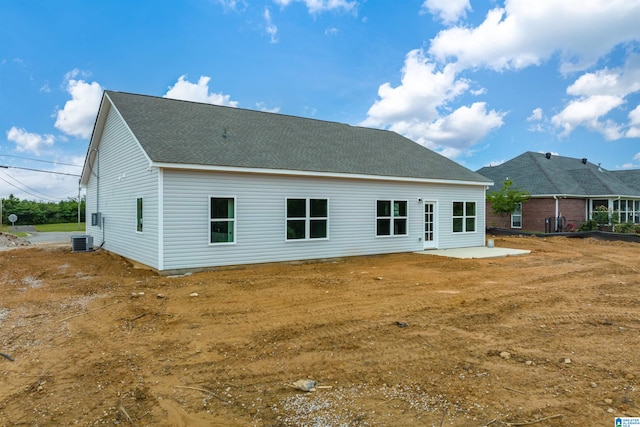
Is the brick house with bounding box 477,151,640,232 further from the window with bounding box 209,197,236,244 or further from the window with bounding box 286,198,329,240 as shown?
the window with bounding box 209,197,236,244

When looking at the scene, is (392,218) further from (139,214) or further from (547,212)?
(547,212)

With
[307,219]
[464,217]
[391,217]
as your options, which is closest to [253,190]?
[307,219]

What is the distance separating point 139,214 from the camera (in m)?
11.8

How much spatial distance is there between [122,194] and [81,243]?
363 centimetres

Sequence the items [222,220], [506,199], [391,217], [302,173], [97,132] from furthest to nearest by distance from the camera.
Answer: [506,199]
[97,132]
[391,217]
[302,173]
[222,220]

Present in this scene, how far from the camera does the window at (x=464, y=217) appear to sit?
1662 centimetres

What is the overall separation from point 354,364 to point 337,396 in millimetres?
793

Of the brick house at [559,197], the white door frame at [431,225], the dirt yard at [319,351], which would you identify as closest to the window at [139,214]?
the dirt yard at [319,351]

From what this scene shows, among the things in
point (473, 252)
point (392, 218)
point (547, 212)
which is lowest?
point (473, 252)

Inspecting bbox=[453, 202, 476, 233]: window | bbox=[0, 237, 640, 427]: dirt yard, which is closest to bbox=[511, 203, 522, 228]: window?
bbox=[453, 202, 476, 233]: window

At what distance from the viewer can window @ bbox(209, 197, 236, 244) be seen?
1079cm

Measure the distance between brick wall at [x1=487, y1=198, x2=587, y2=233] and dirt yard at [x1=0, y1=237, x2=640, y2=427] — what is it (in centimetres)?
1710

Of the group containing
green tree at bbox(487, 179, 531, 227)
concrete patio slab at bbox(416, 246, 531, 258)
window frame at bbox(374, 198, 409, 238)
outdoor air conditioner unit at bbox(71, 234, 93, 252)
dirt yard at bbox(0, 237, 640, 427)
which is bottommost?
dirt yard at bbox(0, 237, 640, 427)

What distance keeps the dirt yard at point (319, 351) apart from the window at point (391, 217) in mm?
4894
